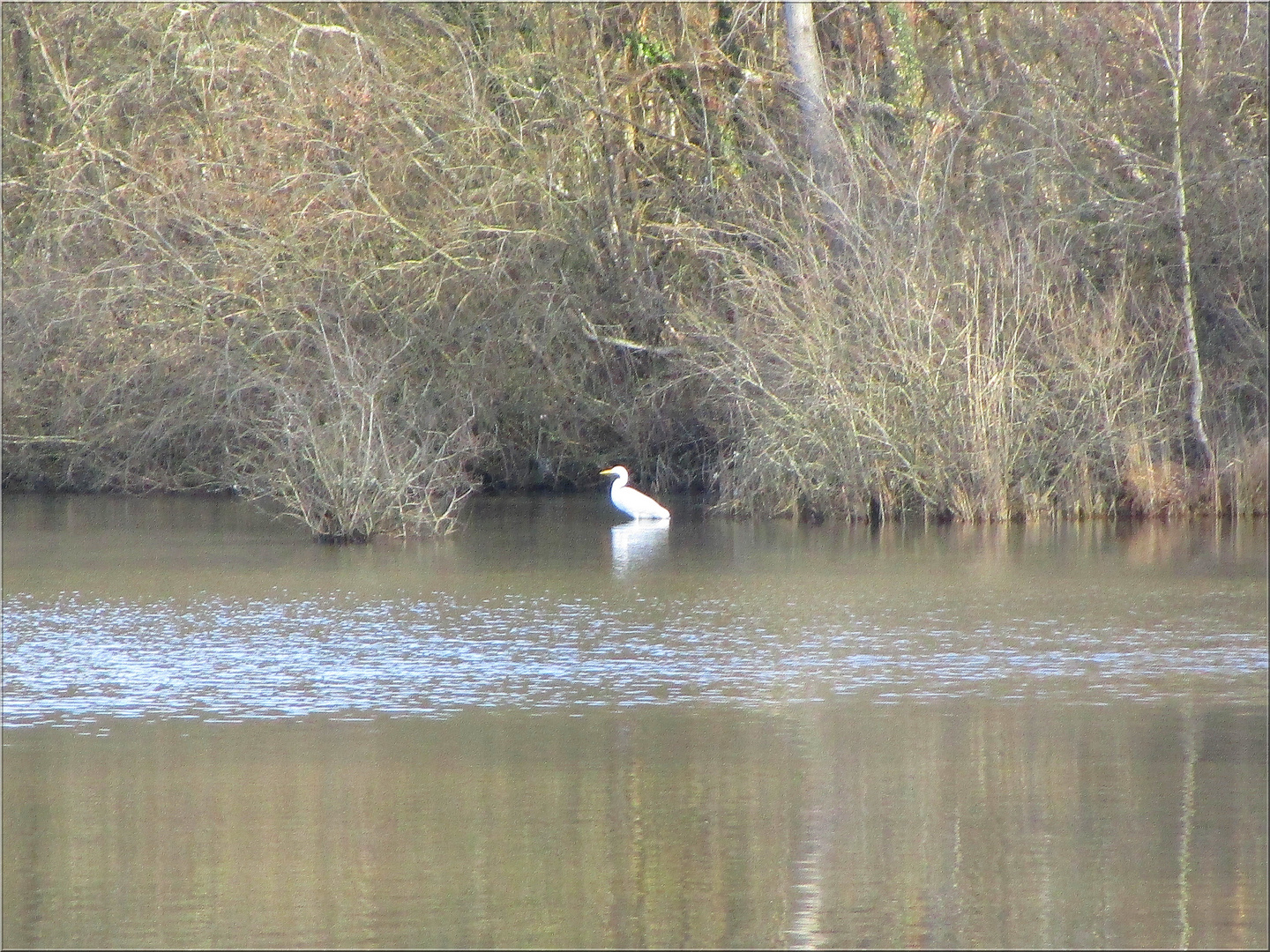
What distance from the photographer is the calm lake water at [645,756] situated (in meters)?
6.09

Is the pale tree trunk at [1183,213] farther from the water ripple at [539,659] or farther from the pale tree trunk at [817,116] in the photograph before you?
the water ripple at [539,659]

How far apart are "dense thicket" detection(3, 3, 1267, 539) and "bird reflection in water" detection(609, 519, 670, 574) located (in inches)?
50.2

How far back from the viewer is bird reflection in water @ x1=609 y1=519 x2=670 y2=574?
15.5 m

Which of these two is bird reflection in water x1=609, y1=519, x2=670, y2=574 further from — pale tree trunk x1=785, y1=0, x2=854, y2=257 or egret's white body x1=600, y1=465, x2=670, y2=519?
pale tree trunk x1=785, y1=0, x2=854, y2=257

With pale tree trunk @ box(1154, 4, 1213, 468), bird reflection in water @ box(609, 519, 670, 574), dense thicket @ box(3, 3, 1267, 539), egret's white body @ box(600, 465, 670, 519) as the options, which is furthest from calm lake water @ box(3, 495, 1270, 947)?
dense thicket @ box(3, 3, 1267, 539)

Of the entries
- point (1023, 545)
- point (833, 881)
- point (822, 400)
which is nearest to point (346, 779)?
point (833, 881)

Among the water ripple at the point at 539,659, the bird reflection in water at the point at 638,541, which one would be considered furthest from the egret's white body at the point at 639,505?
the water ripple at the point at 539,659

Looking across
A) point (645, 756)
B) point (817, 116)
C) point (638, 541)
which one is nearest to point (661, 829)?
point (645, 756)

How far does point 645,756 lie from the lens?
815 cm

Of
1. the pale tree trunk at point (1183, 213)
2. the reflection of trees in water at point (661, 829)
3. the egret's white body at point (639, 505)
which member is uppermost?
the pale tree trunk at point (1183, 213)

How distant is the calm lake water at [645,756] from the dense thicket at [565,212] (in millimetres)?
5660

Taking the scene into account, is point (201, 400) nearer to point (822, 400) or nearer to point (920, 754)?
point (822, 400)

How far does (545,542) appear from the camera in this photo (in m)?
17.4

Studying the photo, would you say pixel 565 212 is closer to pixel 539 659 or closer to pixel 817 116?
pixel 817 116
